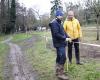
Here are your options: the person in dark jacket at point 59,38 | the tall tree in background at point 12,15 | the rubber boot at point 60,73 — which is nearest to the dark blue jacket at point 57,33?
the person in dark jacket at point 59,38

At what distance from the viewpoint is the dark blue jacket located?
29.2 feet

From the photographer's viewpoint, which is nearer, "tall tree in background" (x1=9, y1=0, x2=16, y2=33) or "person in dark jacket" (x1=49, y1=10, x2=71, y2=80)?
"person in dark jacket" (x1=49, y1=10, x2=71, y2=80)

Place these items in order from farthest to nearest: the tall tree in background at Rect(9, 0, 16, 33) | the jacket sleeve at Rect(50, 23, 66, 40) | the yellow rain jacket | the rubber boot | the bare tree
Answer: the tall tree in background at Rect(9, 0, 16, 33), the bare tree, the yellow rain jacket, the jacket sleeve at Rect(50, 23, 66, 40), the rubber boot

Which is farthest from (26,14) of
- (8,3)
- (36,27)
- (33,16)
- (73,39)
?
(73,39)

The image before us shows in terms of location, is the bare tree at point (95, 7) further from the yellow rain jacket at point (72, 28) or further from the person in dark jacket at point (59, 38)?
the person in dark jacket at point (59, 38)

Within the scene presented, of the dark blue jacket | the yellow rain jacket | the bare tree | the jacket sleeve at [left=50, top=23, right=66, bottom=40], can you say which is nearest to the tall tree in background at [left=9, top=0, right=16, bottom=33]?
the bare tree

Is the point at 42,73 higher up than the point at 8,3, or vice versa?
the point at 8,3

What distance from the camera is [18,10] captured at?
8894 centimetres

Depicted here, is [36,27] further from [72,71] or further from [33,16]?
[72,71]

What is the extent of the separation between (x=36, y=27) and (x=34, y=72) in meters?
93.9

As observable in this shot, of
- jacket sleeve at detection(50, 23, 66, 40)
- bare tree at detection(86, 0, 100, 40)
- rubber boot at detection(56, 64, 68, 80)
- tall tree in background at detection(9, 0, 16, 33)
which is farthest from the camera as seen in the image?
tall tree in background at detection(9, 0, 16, 33)

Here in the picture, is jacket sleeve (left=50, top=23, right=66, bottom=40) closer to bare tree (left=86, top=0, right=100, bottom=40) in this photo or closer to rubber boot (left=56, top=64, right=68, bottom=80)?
rubber boot (left=56, top=64, right=68, bottom=80)

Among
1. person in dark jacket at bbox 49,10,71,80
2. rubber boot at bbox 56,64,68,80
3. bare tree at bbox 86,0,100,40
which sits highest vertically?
bare tree at bbox 86,0,100,40

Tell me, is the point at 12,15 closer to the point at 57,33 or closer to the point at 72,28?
the point at 72,28
